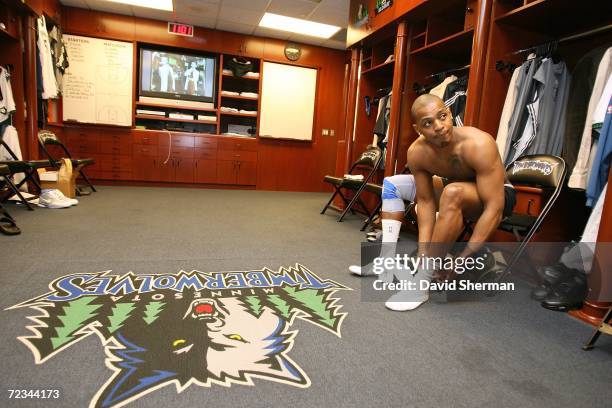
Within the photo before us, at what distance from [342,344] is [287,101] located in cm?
565

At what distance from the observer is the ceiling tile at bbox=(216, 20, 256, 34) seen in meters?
5.76

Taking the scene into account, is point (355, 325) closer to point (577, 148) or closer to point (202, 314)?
point (202, 314)

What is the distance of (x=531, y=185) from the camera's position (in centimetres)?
224

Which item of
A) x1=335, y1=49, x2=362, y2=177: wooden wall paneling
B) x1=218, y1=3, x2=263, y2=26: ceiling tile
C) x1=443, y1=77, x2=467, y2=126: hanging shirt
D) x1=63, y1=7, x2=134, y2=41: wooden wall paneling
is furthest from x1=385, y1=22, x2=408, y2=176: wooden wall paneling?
x1=63, y1=7, x2=134, y2=41: wooden wall paneling

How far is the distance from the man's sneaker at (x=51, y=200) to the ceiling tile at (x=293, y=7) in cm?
351

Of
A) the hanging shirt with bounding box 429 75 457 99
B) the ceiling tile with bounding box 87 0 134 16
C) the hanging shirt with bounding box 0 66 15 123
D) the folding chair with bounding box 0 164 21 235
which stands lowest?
→ the folding chair with bounding box 0 164 21 235

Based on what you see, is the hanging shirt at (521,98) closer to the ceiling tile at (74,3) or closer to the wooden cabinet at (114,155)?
the wooden cabinet at (114,155)

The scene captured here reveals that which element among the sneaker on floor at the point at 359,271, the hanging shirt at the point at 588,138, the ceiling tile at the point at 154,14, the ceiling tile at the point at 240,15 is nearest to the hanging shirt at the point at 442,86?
the hanging shirt at the point at 588,138

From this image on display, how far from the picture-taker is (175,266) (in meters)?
2.14

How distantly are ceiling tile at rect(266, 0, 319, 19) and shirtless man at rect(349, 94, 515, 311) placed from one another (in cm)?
374

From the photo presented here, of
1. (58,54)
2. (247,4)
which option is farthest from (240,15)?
(58,54)

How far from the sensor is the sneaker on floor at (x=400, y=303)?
5.64 feet

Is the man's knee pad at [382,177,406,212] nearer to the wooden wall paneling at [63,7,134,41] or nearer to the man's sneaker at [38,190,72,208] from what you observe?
the man's sneaker at [38,190,72,208]

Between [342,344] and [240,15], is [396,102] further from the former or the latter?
[240,15]
